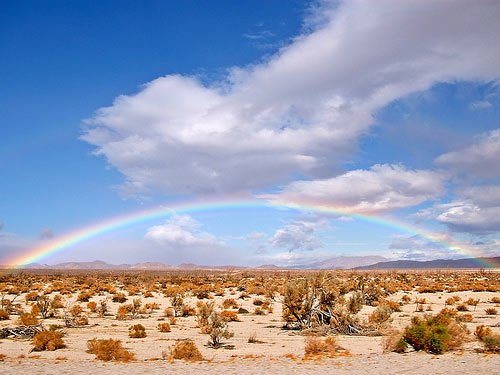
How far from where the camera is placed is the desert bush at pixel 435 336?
17766 millimetres

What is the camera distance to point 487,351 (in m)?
17.3

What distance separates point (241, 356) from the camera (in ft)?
60.8

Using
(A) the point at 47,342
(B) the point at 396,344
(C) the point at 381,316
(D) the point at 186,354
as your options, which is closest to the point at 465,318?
(C) the point at 381,316

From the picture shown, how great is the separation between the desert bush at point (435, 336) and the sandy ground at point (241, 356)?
456 mm

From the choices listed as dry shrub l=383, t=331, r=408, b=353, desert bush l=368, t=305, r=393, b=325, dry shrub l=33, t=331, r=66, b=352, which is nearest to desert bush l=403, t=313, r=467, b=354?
dry shrub l=383, t=331, r=408, b=353

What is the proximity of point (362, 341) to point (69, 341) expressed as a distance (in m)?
13.6

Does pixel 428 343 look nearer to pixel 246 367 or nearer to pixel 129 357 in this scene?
pixel 246 367

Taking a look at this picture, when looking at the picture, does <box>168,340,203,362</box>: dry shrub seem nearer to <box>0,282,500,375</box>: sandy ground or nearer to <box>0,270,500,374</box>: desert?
<box>0,270,500,374</box>: desert

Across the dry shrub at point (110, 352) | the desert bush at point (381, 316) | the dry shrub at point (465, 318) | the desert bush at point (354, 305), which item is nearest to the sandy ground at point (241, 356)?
the dry shrub at point (110, 352)

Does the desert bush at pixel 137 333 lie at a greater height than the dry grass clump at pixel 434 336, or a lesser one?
lesser

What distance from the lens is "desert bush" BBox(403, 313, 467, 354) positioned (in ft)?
58.3

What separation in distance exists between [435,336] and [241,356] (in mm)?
7435

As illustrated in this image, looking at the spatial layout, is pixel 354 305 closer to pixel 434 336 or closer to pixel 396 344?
pixel 396 344

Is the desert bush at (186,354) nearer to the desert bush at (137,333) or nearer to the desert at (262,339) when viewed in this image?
the desert at (262,339)
